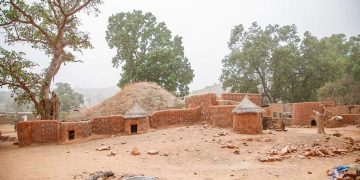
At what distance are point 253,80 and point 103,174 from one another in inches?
1118

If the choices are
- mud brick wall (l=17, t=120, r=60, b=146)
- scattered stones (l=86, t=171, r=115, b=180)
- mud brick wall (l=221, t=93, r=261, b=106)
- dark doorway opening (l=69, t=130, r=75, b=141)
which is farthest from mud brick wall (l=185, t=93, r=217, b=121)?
scattered stones (l=86, t=171, r=115, b=180)

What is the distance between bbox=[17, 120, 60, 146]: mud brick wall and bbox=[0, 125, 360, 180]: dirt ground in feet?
2.42

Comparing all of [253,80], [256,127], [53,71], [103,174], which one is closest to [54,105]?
[53,71]

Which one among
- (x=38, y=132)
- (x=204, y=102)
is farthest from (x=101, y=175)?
(x=204, y=102)

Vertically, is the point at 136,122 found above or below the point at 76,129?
above

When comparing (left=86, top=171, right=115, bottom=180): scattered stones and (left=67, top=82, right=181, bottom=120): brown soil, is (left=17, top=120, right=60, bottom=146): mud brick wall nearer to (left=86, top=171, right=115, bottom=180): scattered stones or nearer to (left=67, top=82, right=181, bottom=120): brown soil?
(left=86, top=171, right=115, bottom=180): scattered stones

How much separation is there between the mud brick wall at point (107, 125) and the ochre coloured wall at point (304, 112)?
14.6 meters

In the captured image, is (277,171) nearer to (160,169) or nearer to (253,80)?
(160,169)

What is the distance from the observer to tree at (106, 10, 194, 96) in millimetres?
Answer: 32969

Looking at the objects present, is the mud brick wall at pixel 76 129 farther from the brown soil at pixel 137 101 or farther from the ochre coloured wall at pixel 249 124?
the ochre coloured wall at pixel 249 124

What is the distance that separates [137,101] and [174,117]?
726 cm

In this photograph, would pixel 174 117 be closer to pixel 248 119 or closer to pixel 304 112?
pixel 248 119

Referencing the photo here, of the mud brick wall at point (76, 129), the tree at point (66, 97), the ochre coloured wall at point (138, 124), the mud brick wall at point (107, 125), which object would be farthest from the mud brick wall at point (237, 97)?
the tree at point (66, 97)

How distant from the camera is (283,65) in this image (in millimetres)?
31906
